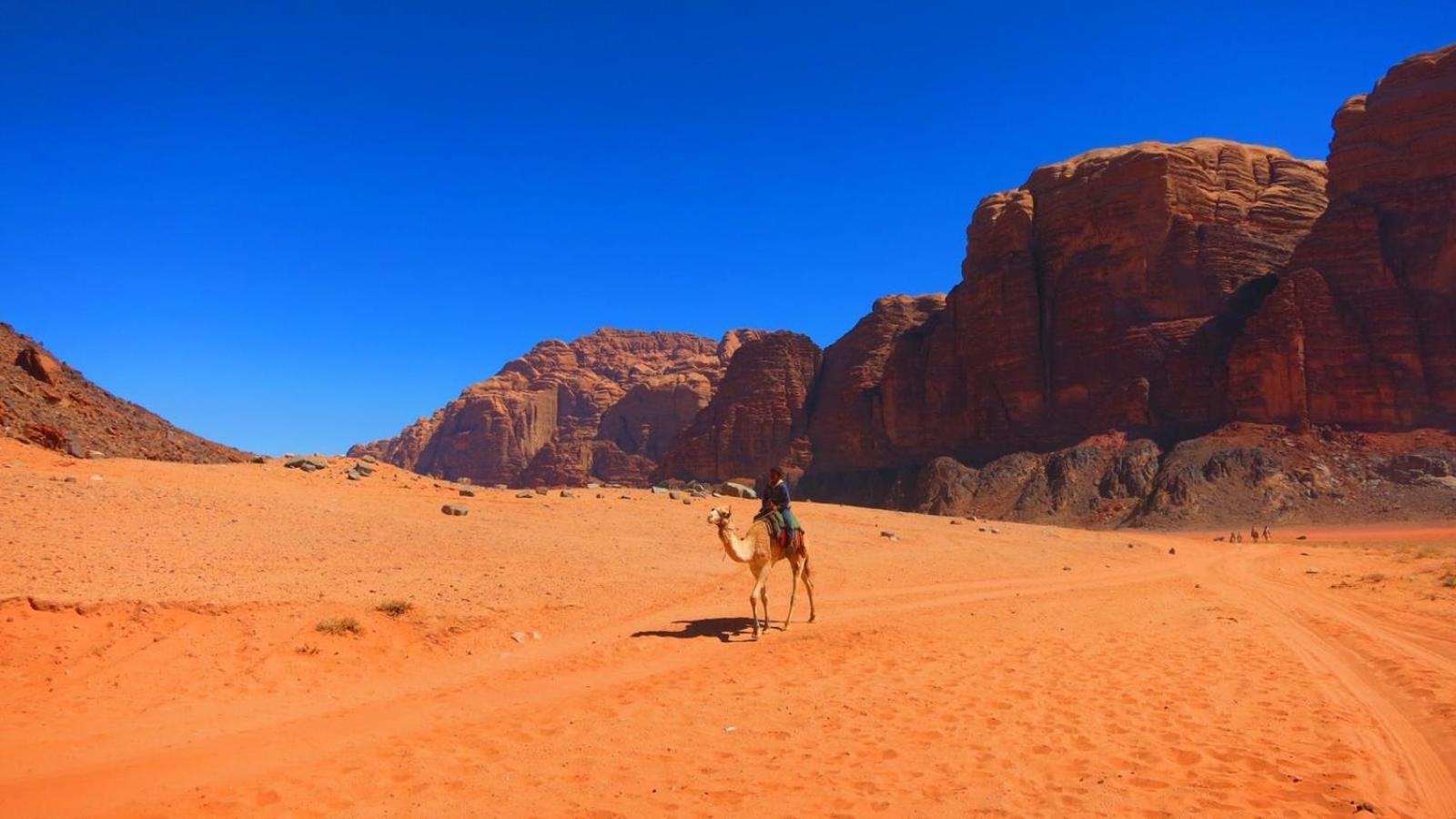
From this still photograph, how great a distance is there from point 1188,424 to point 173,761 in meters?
74.7

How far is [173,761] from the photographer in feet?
23.3

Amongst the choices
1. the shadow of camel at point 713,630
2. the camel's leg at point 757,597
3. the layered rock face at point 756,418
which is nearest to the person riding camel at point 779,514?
the camel's leg at point 757,597

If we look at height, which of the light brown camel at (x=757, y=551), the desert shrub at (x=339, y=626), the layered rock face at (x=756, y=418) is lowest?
the desert shrub at (x=339, y=626)

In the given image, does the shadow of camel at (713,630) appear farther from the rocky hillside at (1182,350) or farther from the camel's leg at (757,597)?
the rocky hillside at (1182,350)

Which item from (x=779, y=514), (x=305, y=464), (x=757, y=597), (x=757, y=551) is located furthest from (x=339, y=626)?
(x=305, y=464)

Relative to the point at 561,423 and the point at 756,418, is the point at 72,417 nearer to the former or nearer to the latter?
the point at 756,418

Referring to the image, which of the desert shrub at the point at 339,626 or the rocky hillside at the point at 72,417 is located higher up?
the rocky hillside at the point at 72,417

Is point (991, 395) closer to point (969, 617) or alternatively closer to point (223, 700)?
point (969, 617)

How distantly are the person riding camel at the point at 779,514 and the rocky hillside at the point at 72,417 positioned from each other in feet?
60.5

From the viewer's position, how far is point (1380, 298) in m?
59.9

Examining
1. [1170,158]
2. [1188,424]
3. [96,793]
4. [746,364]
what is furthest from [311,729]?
[746,364]

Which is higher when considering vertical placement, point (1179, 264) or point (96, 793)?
point (1179, 264)

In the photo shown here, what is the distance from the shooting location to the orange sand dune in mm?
6508

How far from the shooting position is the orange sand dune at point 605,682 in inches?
256
